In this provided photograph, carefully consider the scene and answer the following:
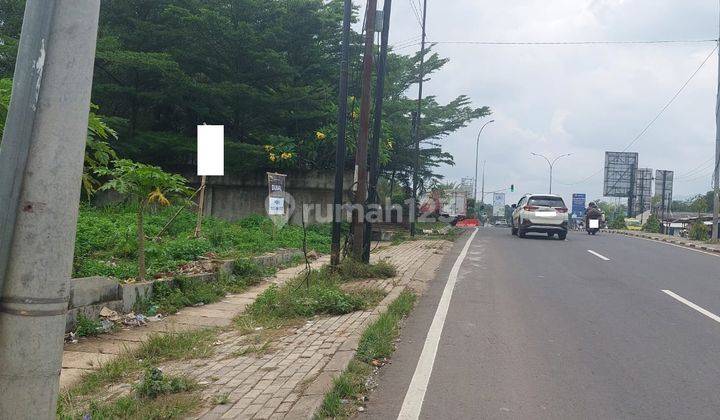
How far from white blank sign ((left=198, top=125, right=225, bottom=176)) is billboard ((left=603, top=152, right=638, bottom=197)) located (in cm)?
5232

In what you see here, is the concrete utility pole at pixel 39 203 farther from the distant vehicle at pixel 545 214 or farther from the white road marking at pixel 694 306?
the distant vehicle at pixel 545 214

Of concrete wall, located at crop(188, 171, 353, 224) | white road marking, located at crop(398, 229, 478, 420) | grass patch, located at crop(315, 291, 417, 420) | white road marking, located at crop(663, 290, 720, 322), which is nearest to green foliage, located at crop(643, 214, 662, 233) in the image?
concrete wall, located at crop(188, 171, 353, 224)

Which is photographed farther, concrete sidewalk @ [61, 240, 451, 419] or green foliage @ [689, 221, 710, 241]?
green foliage @ [689, 221, 710, 241]

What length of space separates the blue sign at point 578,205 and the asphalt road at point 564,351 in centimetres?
6070

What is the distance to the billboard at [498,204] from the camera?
84444mm

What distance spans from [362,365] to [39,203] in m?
3.93

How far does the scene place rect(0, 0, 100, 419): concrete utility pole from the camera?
2.30 metres

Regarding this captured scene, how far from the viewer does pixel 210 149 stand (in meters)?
13.7

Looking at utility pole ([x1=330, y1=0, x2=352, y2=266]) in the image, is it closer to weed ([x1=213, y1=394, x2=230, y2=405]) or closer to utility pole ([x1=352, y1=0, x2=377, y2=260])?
utility pole ([x1=352, y1=0, x2=377, y2=260])

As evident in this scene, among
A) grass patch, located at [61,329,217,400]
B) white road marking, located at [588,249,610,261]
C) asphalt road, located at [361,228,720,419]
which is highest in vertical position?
white road marking, located at [588,249,610,261]

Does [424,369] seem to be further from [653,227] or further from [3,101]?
[653,227]

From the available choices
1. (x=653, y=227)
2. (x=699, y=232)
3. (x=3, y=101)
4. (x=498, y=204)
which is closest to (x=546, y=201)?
(x=699, y=232)

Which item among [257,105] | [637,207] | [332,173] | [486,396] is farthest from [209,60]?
[637,207]

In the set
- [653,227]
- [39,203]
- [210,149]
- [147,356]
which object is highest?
[210,149]
